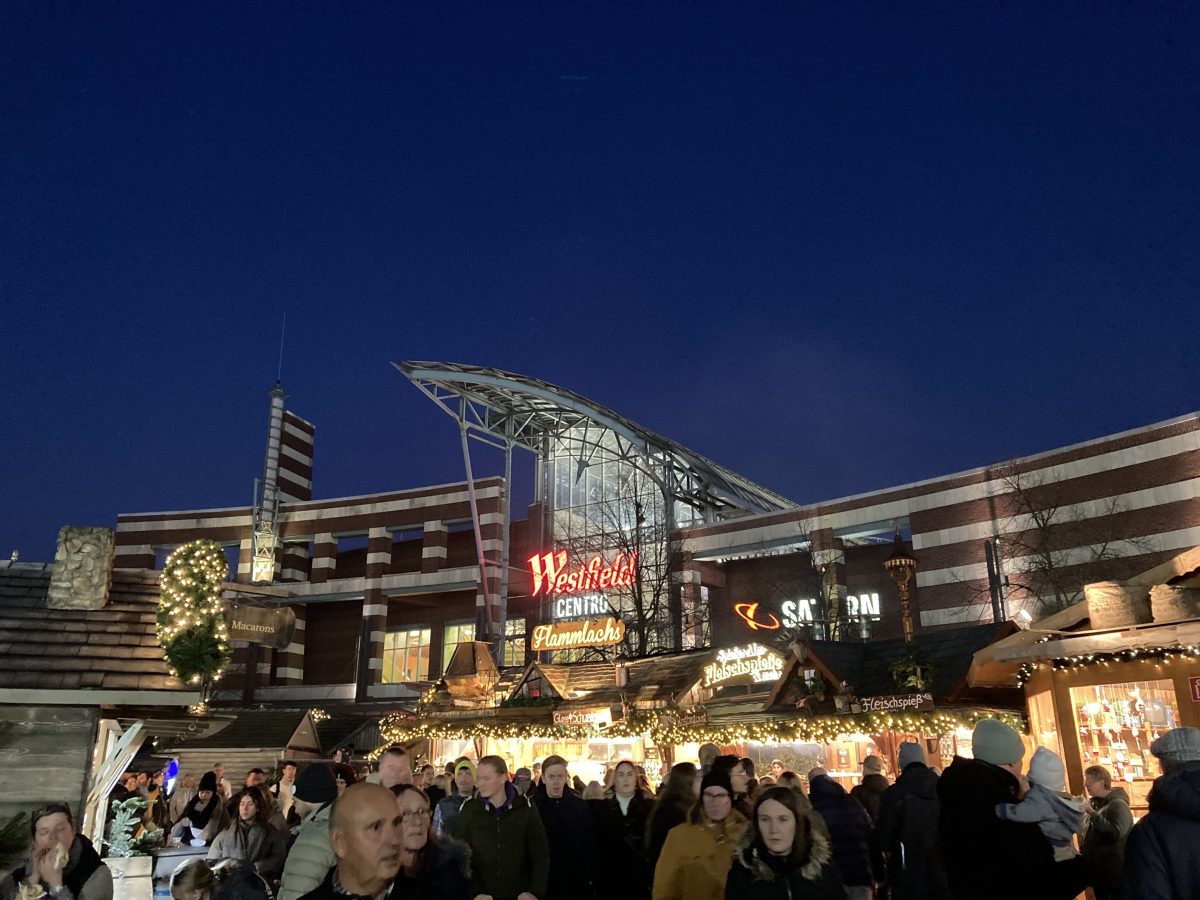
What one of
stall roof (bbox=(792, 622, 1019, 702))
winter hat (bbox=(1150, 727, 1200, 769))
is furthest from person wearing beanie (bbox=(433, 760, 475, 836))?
stall roof (bbox=(792, 622, 1019, 702))

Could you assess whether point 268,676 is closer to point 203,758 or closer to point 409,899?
point 203,758

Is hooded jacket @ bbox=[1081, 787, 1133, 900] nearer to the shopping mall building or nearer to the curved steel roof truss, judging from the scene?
the shopping mall building

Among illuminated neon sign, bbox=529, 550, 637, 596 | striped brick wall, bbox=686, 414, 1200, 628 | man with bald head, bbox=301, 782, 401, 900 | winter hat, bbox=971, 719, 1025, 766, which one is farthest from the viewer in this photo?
illuminated neon sign, bbox=529, 550, 637, 596

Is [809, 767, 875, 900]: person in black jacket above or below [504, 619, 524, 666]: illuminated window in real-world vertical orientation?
below

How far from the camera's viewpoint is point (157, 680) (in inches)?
432

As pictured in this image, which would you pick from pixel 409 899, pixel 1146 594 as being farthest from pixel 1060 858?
pixel 1146 594

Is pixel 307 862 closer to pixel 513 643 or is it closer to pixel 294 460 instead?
pixel 513 643

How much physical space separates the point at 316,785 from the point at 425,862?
6.18 feet

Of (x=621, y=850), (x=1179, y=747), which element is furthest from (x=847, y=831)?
(x=1179, y=747)

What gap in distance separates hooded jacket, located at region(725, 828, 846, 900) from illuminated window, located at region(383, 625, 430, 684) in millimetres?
42579

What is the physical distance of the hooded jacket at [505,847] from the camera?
5.84 meters

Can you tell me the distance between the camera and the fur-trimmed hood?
170 inches

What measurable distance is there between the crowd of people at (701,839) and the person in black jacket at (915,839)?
1 centimetres

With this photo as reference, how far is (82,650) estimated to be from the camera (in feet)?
36.2
